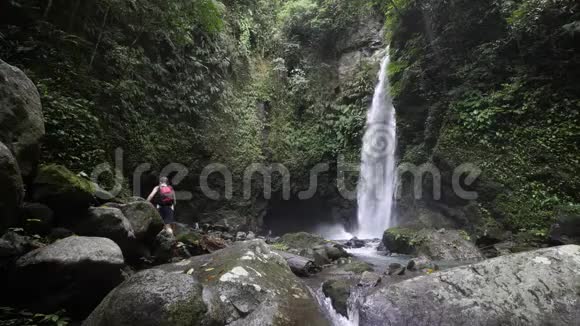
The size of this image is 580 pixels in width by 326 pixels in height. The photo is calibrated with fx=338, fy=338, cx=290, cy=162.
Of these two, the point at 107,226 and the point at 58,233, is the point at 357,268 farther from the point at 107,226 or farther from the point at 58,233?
the point at 58,233

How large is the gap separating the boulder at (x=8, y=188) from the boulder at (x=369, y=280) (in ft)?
14.7

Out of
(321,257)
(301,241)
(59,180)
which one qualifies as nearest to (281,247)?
(301,241)

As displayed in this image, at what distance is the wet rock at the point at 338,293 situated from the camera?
15.0 feet

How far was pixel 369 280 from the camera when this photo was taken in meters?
5.34

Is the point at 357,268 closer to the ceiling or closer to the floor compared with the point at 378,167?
closer to the floor

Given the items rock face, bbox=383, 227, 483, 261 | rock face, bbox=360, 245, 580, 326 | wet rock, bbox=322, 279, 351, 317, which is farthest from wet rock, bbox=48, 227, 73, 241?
rock face, bbox=383, 227, 483, 261

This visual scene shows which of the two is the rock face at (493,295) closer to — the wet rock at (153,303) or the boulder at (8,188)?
the wet rock at (153,303)

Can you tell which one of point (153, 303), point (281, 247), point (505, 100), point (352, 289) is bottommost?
point (281, 247)

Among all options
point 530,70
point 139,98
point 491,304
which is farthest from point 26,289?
point 530,70

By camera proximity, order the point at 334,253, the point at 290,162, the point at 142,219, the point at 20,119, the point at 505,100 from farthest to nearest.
→ the point at 290,162
the point at 505,100
the point at 334,253
the point at 142,219
the point at 20,119

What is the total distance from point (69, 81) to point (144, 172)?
111 inches

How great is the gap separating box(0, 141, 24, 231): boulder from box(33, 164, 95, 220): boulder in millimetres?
926

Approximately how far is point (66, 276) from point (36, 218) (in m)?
1.13

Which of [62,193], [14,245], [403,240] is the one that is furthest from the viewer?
[403,240]
